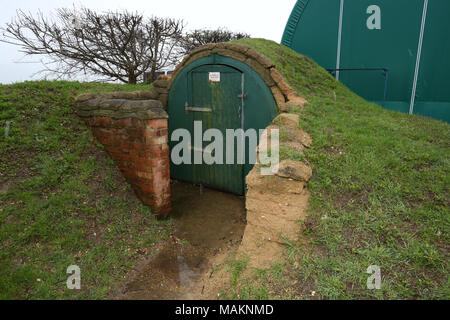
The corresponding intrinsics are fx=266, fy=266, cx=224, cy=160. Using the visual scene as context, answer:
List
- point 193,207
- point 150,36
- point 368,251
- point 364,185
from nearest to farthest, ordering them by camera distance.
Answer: point 368,251 → point 364,185 → point 193,207 → point 150,36

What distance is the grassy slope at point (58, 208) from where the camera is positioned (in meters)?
2.97

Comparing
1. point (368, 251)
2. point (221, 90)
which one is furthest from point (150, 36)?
point (368, 251)

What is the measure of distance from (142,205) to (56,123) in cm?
208

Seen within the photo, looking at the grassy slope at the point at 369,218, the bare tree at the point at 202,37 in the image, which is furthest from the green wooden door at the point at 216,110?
the bare tree at the point at 202,37

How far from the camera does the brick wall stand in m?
4.23

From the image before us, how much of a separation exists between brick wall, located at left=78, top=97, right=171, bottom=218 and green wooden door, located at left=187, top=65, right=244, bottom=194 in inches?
59.4

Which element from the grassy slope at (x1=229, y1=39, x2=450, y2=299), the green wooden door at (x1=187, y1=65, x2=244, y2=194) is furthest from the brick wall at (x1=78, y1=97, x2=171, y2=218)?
the grassy slope at (x1=229, y1=39, x2=450, y2=299)

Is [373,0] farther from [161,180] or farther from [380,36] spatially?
[161,180]

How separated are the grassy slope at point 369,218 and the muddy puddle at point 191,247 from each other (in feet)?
3.26

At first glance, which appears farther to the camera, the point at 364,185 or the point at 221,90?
the point at 221,90

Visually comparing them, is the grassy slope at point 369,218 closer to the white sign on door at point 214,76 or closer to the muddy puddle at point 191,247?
the muddy puddle at point 191,247

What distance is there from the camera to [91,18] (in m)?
9.17

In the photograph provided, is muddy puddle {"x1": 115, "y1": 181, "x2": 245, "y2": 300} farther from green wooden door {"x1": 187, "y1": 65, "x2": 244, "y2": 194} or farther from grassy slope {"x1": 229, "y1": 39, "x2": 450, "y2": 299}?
grassy slope {"x1": 229, "y1": 39, "x2": 450, "y2": 299}

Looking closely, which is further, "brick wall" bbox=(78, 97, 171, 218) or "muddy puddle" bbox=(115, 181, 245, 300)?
"brick wall" bbox=(78, 97, 171, 218)
